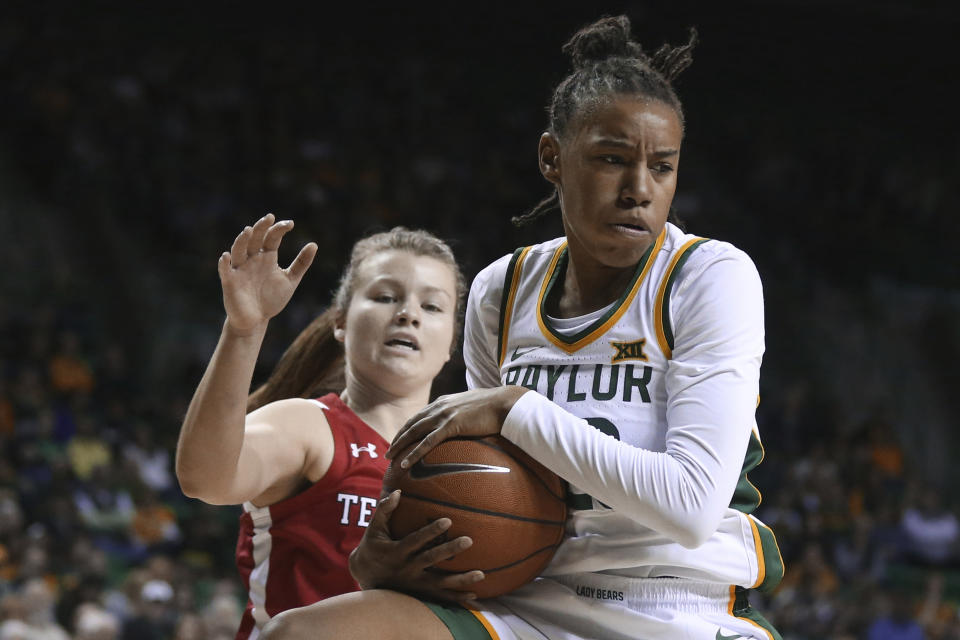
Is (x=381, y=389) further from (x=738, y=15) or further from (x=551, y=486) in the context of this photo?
(x=738, y=15)

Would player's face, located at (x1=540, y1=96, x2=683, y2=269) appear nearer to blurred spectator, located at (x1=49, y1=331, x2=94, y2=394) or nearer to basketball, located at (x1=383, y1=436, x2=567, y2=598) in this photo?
basketball, located at (x1=383, y1=436, x2=567, y2=598)

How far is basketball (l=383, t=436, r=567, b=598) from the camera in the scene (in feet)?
6.32

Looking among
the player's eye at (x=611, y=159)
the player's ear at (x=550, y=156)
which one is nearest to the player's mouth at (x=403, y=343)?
the player's ear at (x=550, y=156)

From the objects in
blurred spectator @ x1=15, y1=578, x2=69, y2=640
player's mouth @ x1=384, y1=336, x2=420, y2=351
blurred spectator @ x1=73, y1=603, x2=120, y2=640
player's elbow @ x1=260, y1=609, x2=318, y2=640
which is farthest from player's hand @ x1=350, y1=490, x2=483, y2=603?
blurred spectator @ x1=15, y1=578, x2=69, y2=640

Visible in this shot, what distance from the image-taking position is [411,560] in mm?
1955

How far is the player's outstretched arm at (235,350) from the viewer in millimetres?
2125

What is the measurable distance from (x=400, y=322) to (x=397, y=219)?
846cm

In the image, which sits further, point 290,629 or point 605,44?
point 605,44

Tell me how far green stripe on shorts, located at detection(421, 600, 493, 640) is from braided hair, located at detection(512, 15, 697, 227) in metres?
0.91

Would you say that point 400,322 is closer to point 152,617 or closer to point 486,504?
point 486,504

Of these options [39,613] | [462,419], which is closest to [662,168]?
[462,419]

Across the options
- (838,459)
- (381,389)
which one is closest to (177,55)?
(838,459)

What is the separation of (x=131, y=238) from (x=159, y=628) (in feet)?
15.9

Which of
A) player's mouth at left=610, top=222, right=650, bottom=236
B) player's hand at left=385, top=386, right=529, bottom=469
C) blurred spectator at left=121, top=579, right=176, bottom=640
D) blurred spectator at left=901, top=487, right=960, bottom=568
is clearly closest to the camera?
player's hand at left=385, top=386, right=529, bottom=469
